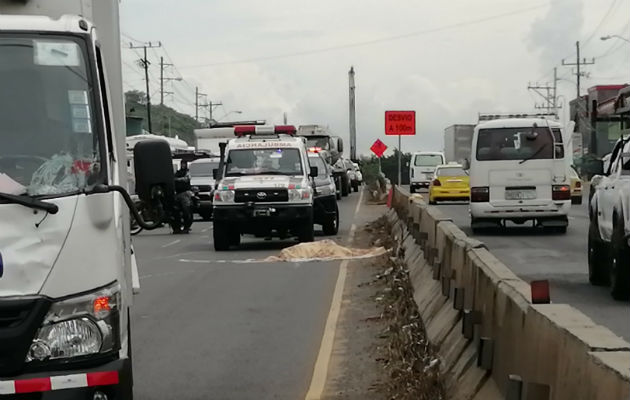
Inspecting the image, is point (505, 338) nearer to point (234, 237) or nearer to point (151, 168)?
point (151, 168)

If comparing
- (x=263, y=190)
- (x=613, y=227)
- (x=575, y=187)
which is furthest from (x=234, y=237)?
(x=575, y=187)

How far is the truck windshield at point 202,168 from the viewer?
32.8m

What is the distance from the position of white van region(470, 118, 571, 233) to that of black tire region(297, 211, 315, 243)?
12.3ft

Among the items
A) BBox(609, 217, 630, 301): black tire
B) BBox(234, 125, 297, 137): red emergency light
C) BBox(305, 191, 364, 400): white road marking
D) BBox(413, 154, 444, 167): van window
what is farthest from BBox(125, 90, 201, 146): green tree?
BBox(609, 217, 630, 301): black tire

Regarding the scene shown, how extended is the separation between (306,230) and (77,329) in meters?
15.4

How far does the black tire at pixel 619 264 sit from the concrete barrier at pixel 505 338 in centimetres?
253

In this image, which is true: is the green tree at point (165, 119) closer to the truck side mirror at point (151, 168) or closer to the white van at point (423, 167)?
the white van at point (423, 167)

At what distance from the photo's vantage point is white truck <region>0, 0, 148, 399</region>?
474cm

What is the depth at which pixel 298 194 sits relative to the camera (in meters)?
19.8

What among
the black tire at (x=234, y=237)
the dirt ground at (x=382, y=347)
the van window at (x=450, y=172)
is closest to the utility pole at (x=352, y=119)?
the van window at (x=450, y=172)

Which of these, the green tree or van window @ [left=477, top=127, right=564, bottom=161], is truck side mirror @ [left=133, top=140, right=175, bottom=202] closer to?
van window @ [left=477, top=127, right=564, bottom=161]

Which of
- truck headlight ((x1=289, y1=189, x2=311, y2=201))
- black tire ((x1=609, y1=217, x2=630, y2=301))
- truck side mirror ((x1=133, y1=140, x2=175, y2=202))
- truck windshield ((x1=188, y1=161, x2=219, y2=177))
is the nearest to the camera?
truck side mirror ((x1=133, y1=140, x2=175, y2=202))

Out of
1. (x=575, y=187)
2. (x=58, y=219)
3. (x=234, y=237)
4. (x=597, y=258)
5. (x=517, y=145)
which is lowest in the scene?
(x=234, y=237)

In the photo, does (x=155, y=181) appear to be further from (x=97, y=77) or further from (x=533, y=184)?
(x=533, y=184)
